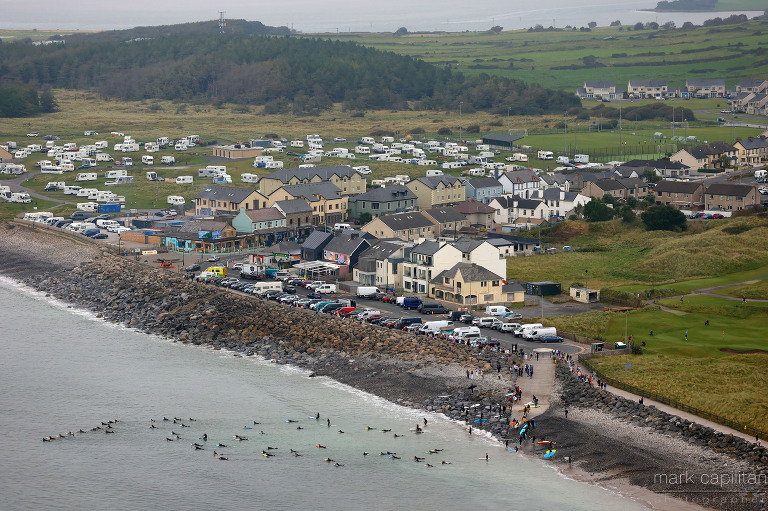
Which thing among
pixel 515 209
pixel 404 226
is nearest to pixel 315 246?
pixel 404 226

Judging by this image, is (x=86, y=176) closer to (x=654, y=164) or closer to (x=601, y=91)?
(x=654, y=164)

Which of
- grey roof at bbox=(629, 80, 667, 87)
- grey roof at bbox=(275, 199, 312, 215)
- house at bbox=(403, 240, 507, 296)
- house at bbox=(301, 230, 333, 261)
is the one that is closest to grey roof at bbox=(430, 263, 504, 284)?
house at bbox=(403, 240, 507, 296)

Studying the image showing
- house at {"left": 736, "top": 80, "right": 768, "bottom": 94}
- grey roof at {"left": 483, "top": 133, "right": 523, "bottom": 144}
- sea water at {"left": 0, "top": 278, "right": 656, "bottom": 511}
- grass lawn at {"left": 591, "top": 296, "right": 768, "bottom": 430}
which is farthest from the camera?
house at {"left": 736, "top": 80, "right": 768, "bottom": 94}

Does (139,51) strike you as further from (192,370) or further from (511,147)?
(192,370)

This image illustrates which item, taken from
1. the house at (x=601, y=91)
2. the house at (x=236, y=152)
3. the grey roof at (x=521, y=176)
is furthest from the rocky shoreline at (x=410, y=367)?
the house at (x=601, y=91)

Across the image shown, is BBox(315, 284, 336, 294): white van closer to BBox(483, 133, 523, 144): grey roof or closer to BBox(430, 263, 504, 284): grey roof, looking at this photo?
BBox(430, 263, 504, 284): grey roof

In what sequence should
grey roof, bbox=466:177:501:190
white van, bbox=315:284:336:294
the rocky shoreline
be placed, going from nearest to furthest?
the rocky shoreline
white van, bbox=315:284:336:294
grey roof, bbox=466:177:501:190
